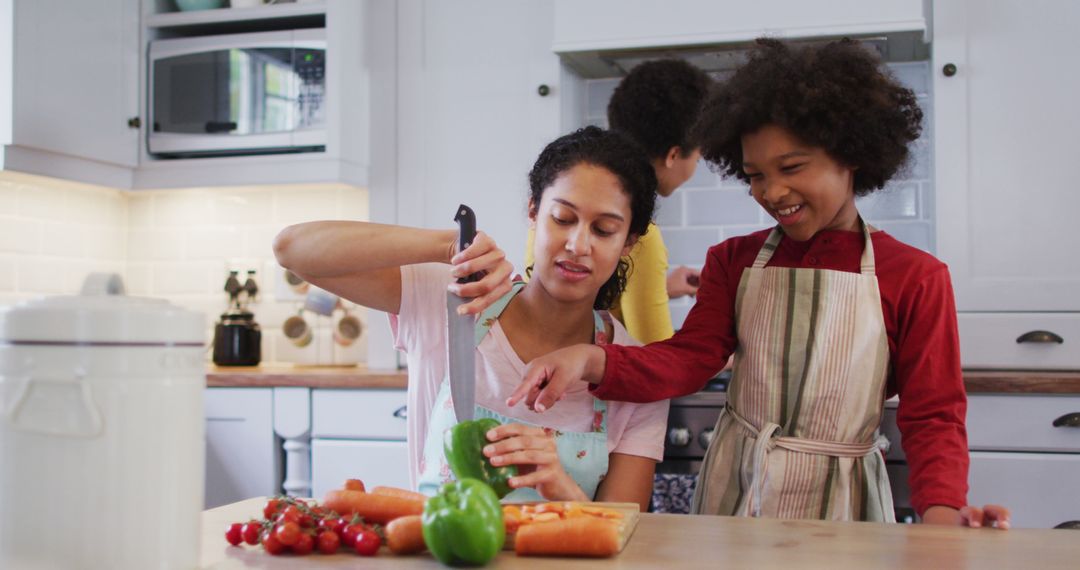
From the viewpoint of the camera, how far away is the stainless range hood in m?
2.73

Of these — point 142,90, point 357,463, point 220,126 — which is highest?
point 142,90

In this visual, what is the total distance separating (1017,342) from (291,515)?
2154 mm

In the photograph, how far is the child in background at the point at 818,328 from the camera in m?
1.46

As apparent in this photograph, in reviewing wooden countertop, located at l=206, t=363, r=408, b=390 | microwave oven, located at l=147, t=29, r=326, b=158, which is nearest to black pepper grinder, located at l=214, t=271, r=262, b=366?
wooden countertop, located at l=206, t=363, r=408, b=390

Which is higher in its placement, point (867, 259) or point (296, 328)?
point (867, 259)

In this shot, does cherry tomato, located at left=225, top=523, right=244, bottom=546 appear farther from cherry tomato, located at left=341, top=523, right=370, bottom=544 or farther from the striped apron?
the striped apron

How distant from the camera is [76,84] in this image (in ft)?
9.59

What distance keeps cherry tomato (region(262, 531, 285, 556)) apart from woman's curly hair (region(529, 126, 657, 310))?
0.76m

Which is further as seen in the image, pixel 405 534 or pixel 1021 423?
pixel 1021 423

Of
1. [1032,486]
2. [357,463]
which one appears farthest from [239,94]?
[1032,486]

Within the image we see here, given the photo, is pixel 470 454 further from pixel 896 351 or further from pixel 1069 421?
Result: pixel 1069 421

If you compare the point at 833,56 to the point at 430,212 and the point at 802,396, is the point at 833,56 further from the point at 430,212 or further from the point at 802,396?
the point at 430,212

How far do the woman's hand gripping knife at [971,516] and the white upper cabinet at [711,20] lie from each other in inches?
62.4

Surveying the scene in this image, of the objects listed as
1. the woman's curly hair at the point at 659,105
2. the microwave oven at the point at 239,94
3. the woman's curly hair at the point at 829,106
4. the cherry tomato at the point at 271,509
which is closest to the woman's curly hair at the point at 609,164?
the woman's curly hair at the point at 829,106
